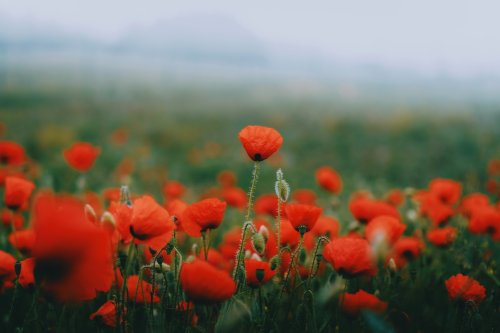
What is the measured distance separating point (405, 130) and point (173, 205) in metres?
10.1

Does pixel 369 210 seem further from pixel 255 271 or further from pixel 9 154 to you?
pixel 9 154

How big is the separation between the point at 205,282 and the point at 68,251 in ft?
0.88

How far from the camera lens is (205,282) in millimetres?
874

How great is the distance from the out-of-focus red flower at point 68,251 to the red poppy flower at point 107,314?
0.33 metres

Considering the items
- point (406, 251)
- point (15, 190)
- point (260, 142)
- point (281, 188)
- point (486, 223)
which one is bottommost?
point (406, 251)

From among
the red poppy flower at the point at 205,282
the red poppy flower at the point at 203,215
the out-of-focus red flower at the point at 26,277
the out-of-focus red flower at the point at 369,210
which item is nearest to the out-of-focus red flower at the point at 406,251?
the out-of-focus red flower at the point at 369,210

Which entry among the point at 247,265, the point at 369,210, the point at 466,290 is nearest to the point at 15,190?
the point at 247,265

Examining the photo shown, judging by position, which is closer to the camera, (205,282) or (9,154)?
(205,282)

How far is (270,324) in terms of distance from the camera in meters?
1.18

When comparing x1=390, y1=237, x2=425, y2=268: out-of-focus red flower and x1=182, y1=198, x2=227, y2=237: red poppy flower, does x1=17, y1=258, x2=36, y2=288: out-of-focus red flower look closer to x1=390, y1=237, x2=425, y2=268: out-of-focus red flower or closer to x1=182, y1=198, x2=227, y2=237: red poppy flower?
x1=182, y1=198, x2=227, y2=237: red poppy flower

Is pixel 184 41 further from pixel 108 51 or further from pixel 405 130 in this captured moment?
pixel 405 130

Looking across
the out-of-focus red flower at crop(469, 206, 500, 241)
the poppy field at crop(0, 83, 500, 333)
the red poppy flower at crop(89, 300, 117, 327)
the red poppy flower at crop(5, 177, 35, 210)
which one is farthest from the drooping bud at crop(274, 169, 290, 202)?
the out-of-focus red flower at crop(469, 206, 500, 241)

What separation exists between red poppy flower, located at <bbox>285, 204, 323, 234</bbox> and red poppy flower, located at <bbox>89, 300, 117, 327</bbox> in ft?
1.64

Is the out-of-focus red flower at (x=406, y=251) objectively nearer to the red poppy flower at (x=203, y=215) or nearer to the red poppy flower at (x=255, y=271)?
the red poppy flower at (x=255, y=271)
